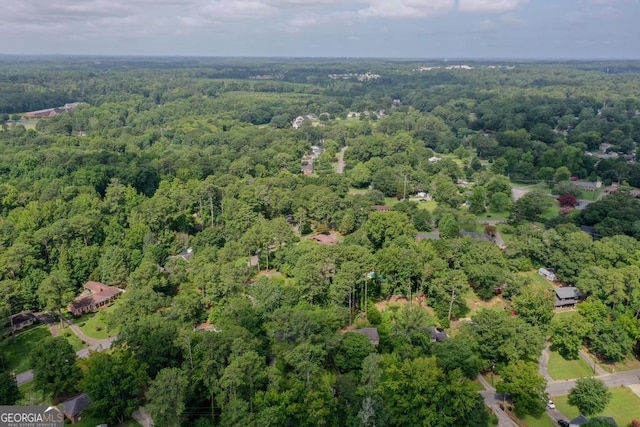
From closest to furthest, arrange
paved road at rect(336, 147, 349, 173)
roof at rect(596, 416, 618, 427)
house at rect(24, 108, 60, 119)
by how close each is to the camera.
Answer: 1. roof at rect(596, 416, 618, 427)
2. paved road at rect(336, 147, 349, 173)
3. house at rect(24, 108, 60, 119)

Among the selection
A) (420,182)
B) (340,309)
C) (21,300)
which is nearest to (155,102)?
(420,182)

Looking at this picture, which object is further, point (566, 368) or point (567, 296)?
point (567, 296)

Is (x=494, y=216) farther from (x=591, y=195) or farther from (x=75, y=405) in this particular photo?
(x=75, y=405)

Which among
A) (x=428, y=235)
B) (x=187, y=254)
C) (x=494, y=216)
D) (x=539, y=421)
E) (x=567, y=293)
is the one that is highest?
(x=428, y=235)

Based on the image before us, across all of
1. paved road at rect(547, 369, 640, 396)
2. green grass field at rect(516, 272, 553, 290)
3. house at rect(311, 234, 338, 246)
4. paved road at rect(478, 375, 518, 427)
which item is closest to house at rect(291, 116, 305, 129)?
house at rect(311, 234, 338, 246)

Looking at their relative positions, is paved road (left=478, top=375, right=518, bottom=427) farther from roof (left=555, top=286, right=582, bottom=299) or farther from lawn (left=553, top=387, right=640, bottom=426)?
roof (left=555, top=286, right=582, bottom=299)

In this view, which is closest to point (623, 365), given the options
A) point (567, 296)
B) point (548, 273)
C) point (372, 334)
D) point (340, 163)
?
point (567, 296)
